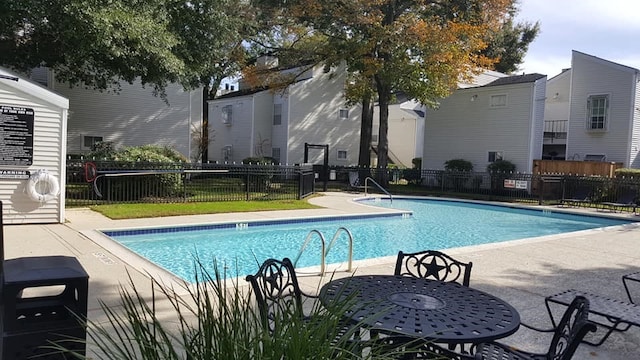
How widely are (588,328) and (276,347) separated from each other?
184cm

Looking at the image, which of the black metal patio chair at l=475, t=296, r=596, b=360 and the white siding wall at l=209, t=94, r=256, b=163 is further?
the white siding wall at l=209, t=94, r=256, b=163

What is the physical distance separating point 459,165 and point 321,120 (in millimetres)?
8349

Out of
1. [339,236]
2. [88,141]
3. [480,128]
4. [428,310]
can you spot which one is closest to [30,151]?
[339,236]

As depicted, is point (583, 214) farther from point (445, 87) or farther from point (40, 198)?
point (40, 198)

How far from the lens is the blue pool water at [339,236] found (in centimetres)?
934

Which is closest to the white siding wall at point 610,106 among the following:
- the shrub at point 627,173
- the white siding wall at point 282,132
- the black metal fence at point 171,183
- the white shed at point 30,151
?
the shrub at point 627,173

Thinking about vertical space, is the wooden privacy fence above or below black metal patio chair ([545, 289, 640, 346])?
above

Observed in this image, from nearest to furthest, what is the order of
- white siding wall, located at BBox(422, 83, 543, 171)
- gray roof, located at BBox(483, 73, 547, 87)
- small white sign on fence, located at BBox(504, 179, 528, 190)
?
small white sign on fence, located at BBox(504, 179, 528, 190), gray roof, located at BBox(483, 73, 547, 87), white siding wall, located at BBox(422, 83, 543, 171)

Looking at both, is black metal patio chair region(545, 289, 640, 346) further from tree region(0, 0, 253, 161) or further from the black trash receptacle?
tree region(0, 0, 253, 161)

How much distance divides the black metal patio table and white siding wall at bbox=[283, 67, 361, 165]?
24.1 meters

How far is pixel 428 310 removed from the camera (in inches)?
119

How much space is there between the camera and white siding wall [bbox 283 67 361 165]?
27.7 metres

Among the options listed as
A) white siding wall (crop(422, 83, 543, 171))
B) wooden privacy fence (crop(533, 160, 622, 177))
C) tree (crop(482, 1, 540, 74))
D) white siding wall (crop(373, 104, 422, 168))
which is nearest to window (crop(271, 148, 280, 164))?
white siding wall (crop(422, 83, 543, 171))

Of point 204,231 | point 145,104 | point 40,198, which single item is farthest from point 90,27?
point 145,104
